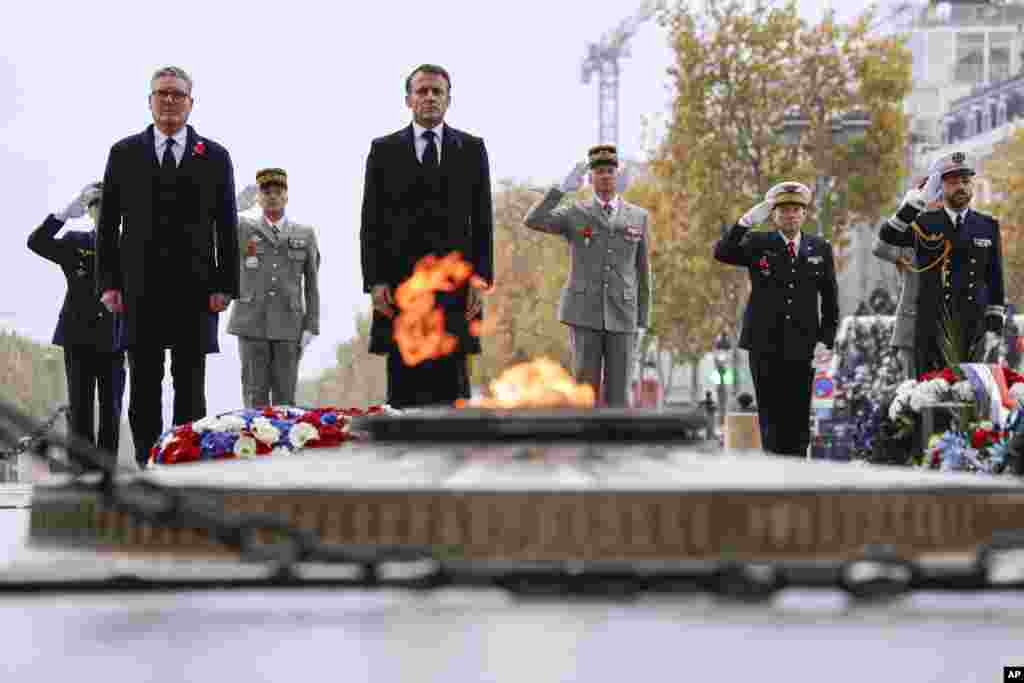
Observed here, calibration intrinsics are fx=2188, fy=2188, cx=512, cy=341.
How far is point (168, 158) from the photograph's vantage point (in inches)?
438

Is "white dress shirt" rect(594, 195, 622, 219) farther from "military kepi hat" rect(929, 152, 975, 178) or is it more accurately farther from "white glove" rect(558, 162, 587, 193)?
"military kepi hat" rect(929, 152, 975, 178)

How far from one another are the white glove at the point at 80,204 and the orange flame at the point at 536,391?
898 centimetres

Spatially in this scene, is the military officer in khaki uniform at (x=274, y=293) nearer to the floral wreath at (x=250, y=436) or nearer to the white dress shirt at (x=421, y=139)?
the white dress shirt at (x=421, y=139)

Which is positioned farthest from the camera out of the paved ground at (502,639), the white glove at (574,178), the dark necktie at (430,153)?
the white glove at (574,178)

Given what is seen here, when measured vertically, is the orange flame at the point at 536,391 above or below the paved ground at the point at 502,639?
above

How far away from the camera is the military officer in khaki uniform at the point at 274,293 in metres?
16.8

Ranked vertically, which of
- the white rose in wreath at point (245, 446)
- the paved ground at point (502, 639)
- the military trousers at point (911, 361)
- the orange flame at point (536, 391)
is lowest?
the paved ground at point (502, 639)

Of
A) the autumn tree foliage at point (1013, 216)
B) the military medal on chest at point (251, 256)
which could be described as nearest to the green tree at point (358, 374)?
the autumn tree foliage at point (1013, 216)

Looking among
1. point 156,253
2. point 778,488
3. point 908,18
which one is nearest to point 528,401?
point 778,488

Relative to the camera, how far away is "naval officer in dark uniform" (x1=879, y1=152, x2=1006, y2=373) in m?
14.9

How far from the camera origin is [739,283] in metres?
54.2

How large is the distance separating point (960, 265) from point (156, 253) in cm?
620

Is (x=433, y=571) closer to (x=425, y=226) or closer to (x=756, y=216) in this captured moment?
(x=425, y=226)

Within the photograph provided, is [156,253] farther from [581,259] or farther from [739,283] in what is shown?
[739,283]
